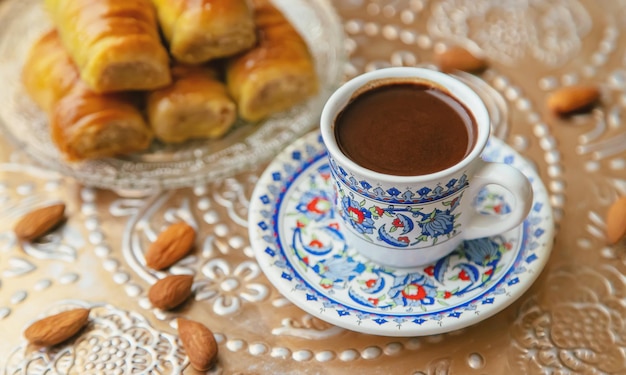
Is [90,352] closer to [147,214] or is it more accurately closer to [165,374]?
[165,374]

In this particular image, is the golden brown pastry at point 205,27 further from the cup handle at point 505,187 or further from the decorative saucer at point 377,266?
the cup handle at point 505,187

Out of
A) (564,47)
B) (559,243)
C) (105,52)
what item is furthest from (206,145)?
(564,47)

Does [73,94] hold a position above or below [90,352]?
above

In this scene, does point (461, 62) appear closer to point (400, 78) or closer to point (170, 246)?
point (400, 78)

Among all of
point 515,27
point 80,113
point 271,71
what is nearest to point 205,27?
point 271,71

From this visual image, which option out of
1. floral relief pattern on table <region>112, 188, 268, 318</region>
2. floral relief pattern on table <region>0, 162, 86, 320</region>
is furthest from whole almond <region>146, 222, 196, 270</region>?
floral relief pattern on table <region>0, 162, 86, 320</region>

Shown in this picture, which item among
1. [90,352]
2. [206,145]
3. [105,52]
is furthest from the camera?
[206,145]

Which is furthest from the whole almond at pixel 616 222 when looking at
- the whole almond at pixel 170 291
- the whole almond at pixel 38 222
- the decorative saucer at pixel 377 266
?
the whole almond at pixel 38 222
